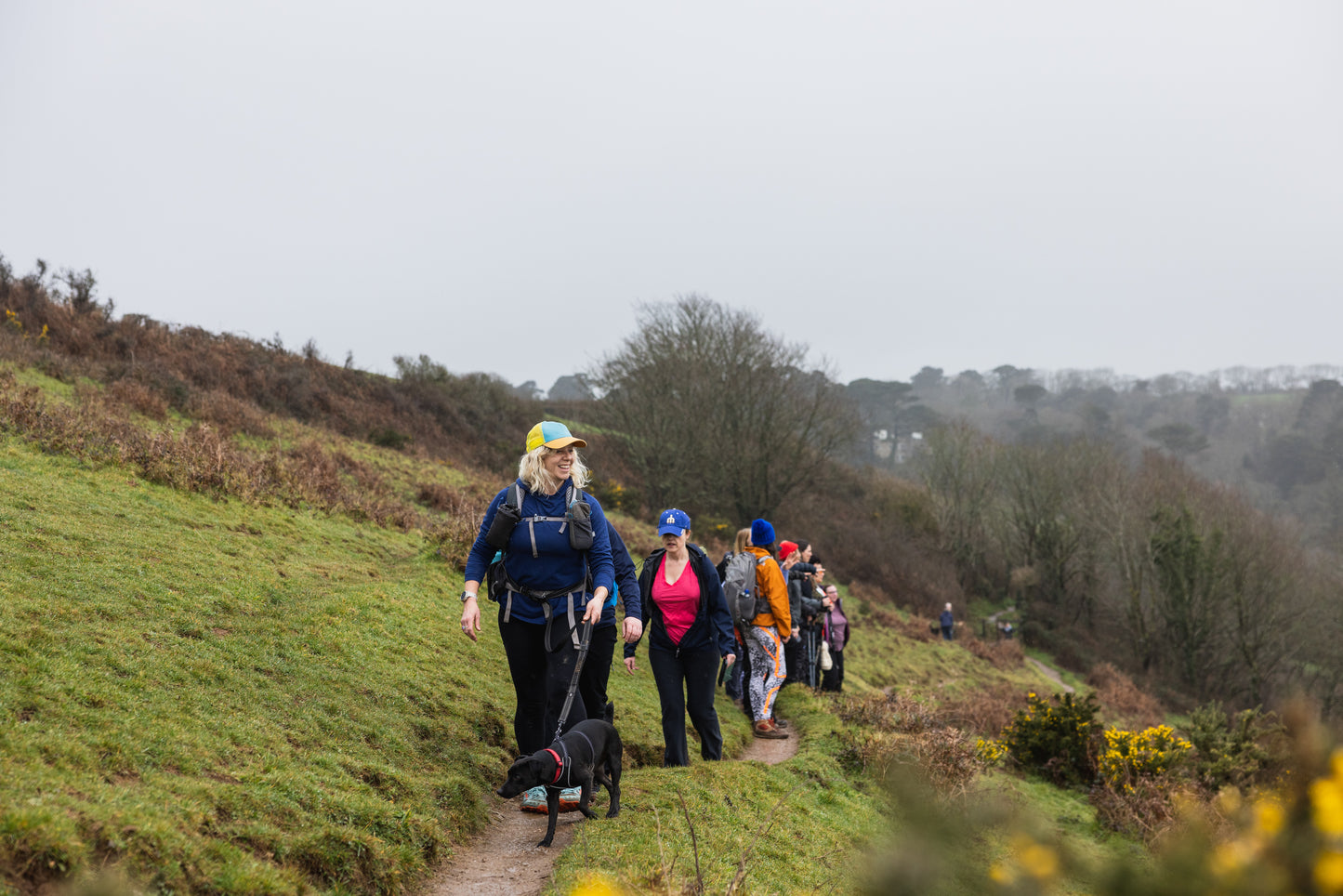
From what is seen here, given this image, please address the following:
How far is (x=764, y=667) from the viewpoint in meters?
9.11

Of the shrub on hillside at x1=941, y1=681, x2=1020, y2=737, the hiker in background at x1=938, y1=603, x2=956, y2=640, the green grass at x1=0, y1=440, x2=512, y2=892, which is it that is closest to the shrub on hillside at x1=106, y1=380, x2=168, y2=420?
the green grass at x1=0, y1=440, x2=512, y2=892

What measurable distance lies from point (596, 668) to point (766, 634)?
383 centimetres

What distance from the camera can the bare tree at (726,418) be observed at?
31688mm

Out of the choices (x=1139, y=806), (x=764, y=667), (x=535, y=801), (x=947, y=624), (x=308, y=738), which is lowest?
(x=947, y=624)

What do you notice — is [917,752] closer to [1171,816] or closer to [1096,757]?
[1171,816]

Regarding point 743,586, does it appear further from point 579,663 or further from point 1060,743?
point 1060,743

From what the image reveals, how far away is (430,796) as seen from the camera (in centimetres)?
498

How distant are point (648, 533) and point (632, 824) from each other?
18.3 m

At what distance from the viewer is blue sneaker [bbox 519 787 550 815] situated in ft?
17.8

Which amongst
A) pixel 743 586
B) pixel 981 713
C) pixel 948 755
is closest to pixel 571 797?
pixel 743 586

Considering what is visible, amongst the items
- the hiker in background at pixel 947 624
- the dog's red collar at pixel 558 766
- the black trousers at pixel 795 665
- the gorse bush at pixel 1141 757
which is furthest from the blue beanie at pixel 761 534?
the hiker in background at pixel 947 624

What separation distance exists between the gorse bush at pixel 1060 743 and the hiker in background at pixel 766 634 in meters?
4.92

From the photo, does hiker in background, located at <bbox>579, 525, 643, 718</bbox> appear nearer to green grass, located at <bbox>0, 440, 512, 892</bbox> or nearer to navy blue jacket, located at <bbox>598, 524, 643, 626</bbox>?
navy blue jacket, located at <bbox>598, 524, 643, 626</bbox>

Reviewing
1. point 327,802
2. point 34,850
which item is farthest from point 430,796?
point 34,850
